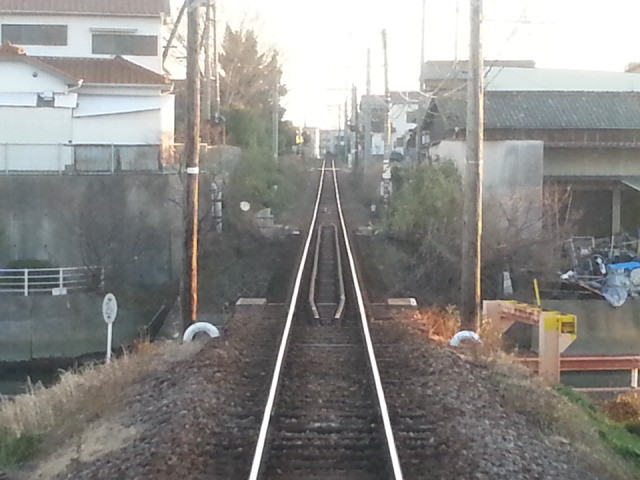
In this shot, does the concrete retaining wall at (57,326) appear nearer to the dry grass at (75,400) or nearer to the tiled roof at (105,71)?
the tiled roof at (105,71)

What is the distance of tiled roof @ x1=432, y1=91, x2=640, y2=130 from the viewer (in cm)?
→ 3512

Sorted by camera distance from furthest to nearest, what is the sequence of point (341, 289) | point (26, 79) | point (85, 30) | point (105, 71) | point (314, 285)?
1. point (85, 30)
2. point (105, 71)
3. point (26, 79)
4. point (314, 285)
5. point (341, 289)

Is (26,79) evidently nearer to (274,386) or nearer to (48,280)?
(48,280)

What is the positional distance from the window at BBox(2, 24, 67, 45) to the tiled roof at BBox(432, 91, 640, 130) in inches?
690

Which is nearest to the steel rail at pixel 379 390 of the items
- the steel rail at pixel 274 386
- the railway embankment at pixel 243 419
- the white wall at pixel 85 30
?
the railway embankment at pixel 243 419

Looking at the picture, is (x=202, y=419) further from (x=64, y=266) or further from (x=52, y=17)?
(x=52, y=17)

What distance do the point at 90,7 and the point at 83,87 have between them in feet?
22.2

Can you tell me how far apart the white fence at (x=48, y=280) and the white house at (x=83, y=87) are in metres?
5.05

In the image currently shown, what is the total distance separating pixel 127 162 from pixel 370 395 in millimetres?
24008

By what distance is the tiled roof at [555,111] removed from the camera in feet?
115

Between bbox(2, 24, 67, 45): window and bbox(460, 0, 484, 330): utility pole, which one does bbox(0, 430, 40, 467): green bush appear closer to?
bbox(460, 0, 484, 330): utility pole

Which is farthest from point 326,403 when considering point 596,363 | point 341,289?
point 341,289

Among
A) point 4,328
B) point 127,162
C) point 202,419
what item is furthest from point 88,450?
point 127,162

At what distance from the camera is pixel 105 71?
4072cm
